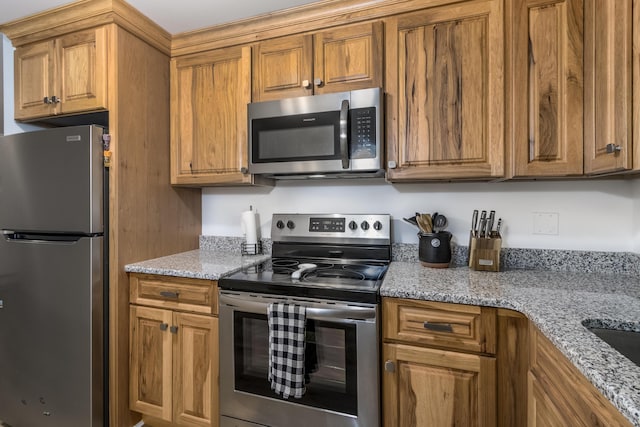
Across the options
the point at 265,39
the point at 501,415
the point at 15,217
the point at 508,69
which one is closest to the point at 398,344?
the point at 501,415

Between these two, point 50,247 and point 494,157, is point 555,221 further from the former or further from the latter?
point 50,247

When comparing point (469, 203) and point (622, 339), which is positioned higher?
point (469, 203)

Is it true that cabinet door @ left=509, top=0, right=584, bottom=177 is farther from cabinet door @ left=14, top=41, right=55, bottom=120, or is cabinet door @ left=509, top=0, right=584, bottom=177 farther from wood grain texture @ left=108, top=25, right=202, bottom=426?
cabinet door @ left=14, top=41, right=55, bottom=120

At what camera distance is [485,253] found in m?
1.58

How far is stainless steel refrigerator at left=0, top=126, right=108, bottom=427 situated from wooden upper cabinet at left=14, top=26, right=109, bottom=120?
0.23 meters

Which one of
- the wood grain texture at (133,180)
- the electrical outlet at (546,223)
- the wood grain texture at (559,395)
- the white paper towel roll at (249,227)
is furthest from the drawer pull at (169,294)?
the electrical outlet at (546,223)

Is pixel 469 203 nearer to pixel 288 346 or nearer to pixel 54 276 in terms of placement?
pixel 288 346

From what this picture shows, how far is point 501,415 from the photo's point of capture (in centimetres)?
120

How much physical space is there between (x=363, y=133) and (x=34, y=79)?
203 centimetres

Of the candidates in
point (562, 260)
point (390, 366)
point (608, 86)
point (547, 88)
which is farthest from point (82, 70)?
point (562, 260)

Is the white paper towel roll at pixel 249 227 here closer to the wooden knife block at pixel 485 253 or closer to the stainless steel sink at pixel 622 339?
the wooden knife block at pixel 485 253

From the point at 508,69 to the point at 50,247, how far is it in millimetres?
2462

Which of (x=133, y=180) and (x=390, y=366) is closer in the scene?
(x=390, y=366)

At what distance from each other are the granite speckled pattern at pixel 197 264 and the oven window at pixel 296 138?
2.02 ft
